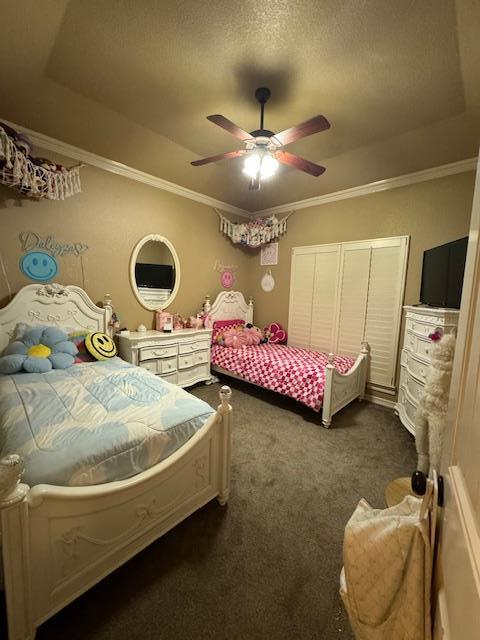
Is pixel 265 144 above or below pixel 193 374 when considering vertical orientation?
above

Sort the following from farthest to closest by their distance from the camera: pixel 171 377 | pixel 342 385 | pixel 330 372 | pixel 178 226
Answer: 1. pixel 178 226
2. pixel 171 377
3. pixel 342 385
4. pixel 330 372

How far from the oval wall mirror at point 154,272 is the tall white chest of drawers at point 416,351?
281cm

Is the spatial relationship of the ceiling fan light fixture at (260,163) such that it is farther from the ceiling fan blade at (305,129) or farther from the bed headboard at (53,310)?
the bed headboard at (53,310)

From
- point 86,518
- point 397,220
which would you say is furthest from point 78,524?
point 397,220

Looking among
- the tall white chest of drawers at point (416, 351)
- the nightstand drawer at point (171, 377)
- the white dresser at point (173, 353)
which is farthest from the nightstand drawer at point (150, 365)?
the tall white chest of drawers at point (416, 351)

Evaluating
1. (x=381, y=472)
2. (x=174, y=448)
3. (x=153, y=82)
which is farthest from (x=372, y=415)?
(x=153, y=82)

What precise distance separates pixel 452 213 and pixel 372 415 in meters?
2.27

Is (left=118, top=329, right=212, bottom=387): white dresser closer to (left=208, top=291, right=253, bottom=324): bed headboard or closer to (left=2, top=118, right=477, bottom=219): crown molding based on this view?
(left=208, top=291, right=253, bottom=324): bed headboard

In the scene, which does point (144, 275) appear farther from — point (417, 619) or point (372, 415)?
point (417, 619)

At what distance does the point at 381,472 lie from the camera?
200cm

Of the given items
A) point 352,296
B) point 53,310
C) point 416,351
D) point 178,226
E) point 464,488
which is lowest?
point 416,351

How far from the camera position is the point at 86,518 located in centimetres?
105

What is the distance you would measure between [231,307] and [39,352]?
8.59ft

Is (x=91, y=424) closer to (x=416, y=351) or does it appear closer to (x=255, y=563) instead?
(x=255, y=563)
